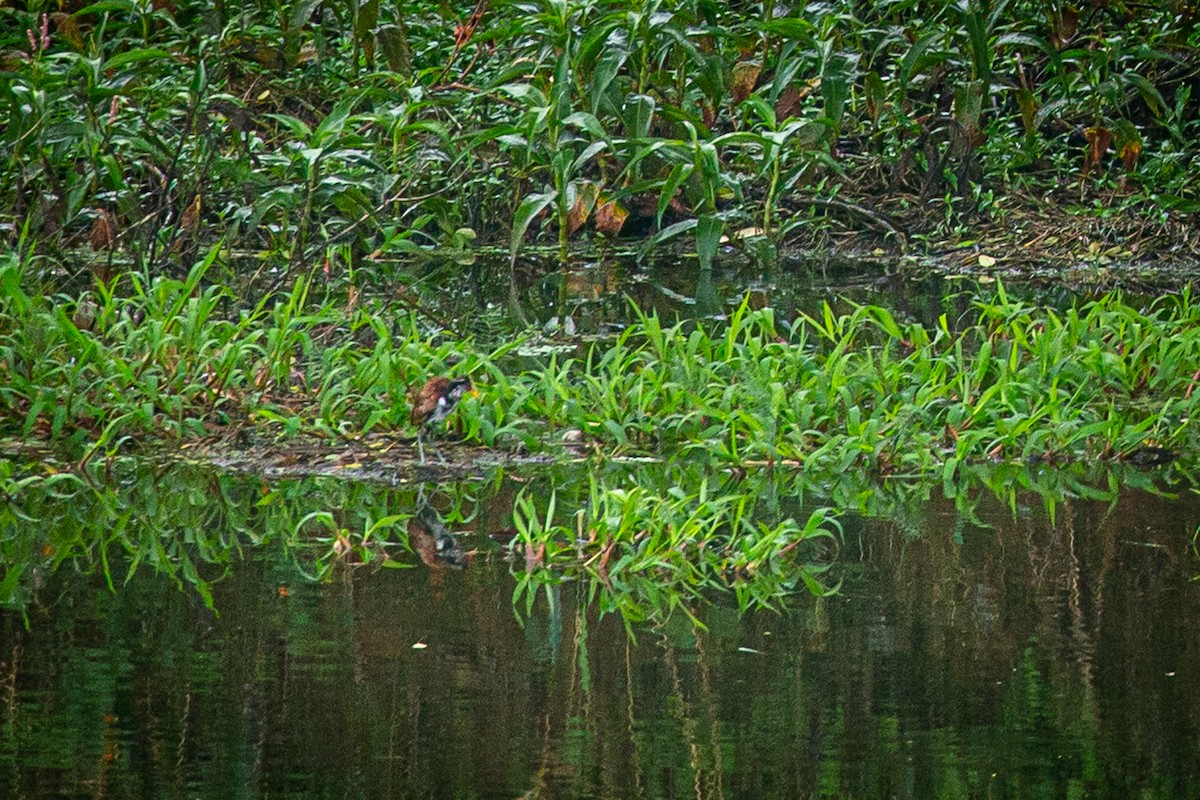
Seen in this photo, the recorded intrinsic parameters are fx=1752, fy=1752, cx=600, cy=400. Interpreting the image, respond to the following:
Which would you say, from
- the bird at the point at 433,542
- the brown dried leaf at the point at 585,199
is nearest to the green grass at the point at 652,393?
the bird at the point at 433,542

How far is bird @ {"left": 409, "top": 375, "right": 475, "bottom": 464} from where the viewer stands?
411cm

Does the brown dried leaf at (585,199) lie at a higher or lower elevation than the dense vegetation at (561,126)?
lower

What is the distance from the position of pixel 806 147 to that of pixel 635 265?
3.39 ft

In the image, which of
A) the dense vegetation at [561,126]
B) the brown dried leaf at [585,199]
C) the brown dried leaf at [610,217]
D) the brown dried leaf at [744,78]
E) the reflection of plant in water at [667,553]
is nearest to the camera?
the reflection of plant in water at [667,553]

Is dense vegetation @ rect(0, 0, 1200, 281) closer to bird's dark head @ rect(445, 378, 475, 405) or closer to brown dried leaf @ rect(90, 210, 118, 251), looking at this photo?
brown dried leaf @ rect(90, 210, 118, 251)

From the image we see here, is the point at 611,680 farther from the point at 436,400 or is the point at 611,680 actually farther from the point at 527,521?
the point at 436,400

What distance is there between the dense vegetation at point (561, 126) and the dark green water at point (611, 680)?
198 cm

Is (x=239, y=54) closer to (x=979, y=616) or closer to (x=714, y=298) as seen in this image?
(x=714, y=298)

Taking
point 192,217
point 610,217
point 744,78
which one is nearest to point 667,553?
point 192,217

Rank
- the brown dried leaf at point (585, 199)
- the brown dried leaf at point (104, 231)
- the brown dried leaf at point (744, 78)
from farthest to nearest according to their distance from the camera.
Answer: the brown dried leaf at point (744, 78) → the brown dried leaf at point (585, 199) → the brown dried leaf at point (104, 231)

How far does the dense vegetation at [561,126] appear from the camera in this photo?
5.42 m

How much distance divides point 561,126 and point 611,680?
307 centimetres

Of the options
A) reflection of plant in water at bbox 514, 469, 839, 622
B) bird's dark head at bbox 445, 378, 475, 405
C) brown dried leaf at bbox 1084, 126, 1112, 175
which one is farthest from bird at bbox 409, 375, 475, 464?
brown dried leaf at bbox 1084, 126, 1112, 175

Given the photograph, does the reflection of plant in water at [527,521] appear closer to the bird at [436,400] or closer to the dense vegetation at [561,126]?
the bird at [436,400]
